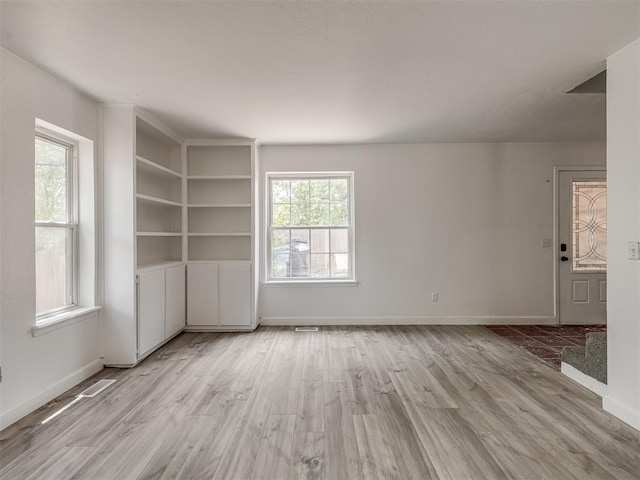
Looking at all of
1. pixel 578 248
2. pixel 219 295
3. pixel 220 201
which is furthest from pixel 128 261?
pixel 578 248

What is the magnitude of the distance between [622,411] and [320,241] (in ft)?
11.0

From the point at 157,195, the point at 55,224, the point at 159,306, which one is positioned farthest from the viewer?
the point at 157,195

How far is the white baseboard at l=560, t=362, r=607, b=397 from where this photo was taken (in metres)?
2.42

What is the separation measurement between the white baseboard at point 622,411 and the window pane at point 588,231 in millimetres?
2766

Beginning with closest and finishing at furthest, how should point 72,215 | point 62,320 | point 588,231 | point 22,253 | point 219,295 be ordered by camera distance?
point 22,253 → point 62,320 → point 72,215 → point 219,295 → point 588,231

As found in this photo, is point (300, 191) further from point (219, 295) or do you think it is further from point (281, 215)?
point (219, 295)

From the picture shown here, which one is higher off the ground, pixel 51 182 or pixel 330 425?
pixel 51 182

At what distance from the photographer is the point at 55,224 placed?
8.55ft

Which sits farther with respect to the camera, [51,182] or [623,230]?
[51,182]

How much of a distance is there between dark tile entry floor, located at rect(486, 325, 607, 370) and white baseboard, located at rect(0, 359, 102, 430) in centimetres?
426

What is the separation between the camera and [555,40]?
2014mm

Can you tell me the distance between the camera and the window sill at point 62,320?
2.29 meters

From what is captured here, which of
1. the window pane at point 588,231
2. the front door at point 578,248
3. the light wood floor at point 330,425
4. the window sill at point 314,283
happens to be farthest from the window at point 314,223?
the window pane at point 588,231

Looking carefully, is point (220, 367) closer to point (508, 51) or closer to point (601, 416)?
point (601, 416)
